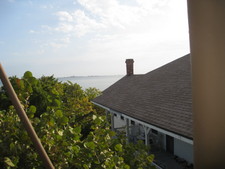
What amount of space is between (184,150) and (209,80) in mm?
11256

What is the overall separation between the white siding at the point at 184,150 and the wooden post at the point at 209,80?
417 inches

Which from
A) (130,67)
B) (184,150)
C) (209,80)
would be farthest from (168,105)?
(130,67)

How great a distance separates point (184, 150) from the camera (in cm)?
1041

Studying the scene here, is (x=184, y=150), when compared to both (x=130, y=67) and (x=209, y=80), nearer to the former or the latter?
(x=209, y=80)

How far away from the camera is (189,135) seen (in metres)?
6.04

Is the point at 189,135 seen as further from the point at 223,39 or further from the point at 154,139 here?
the point at 154,139

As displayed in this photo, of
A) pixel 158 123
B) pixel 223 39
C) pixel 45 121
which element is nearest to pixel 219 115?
pixel 223 39

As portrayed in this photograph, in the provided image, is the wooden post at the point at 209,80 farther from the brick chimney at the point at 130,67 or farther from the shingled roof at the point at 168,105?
the brick chimney at the point at 130,67

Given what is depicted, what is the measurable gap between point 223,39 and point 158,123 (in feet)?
26.1

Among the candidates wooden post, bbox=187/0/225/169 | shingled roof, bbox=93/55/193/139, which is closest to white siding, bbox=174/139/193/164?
shingled roof, bbox=93/55/193/139

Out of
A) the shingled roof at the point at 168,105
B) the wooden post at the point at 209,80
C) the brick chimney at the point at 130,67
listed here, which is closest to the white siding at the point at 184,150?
the shingled roof at the point at 168,105

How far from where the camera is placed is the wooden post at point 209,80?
1.68 feet

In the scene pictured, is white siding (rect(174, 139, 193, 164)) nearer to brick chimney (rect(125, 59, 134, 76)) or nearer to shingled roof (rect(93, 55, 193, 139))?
shingled roof (rect(93, 55, 193, 139))

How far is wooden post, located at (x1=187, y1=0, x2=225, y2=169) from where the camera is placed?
51cm
